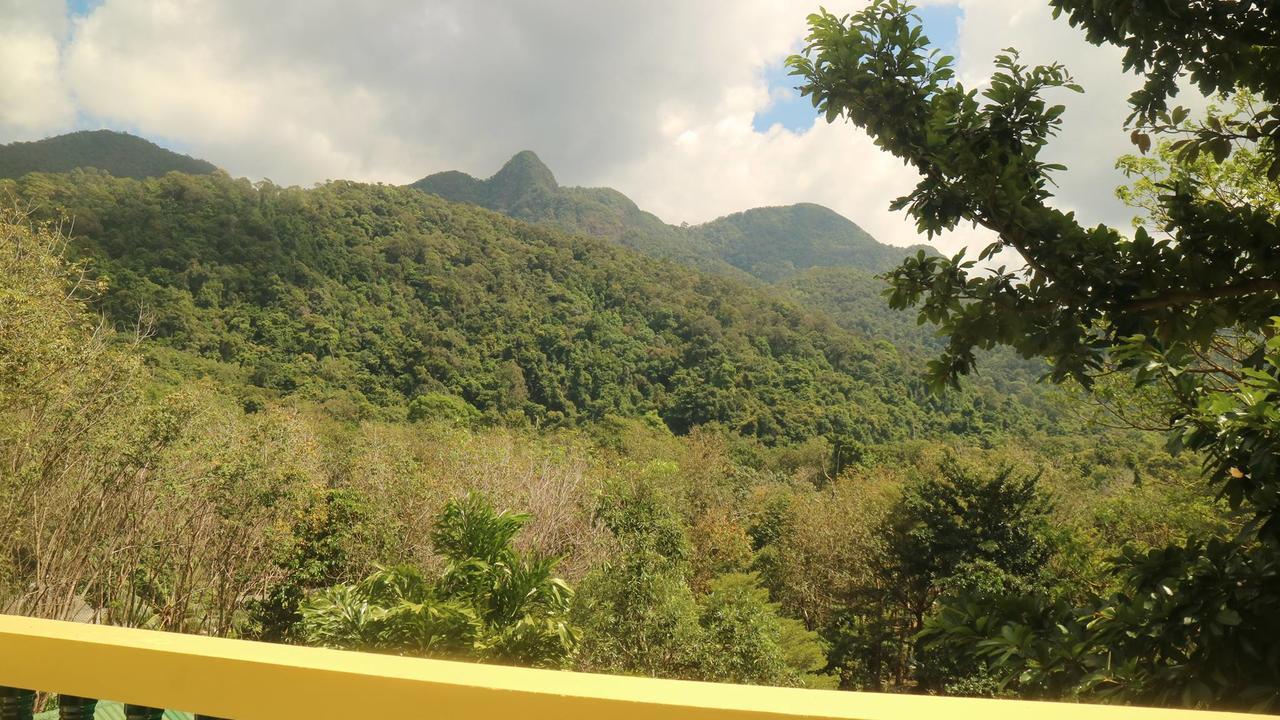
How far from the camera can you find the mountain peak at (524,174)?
119m

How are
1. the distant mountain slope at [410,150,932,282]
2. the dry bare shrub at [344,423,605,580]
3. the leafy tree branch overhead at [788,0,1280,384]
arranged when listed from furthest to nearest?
the distant mountain slope at [410,150,932,282]
the dry bare shrub at [344,423,605,580]
the leafy tree branch overhead at [788,0,1280,384]

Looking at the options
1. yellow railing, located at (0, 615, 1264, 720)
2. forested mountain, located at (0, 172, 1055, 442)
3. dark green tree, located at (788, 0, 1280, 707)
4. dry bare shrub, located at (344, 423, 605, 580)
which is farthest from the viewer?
forested mountain, located at (0, 172, 1055, 442)

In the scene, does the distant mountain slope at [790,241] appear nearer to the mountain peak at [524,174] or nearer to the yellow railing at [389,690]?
the mountain peak at [524,174]

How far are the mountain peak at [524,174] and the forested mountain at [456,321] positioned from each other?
62.2 meters

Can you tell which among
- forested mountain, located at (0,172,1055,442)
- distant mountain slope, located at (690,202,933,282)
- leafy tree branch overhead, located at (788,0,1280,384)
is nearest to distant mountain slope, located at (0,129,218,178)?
forested mountain, located at (0,172,1055,442)

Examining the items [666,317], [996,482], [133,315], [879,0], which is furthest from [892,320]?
[879,0]

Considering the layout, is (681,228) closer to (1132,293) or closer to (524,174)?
(524,174)

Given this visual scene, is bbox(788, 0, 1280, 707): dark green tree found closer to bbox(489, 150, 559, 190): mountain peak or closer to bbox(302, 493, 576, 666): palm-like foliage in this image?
bbox(302, 493, 576, 666): palm-like foliage

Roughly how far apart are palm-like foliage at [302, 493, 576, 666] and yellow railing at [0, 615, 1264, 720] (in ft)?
16.1

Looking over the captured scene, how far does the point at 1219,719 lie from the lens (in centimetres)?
71

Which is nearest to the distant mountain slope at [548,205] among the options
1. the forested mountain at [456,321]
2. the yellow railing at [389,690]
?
the forested mountain at [456,321]

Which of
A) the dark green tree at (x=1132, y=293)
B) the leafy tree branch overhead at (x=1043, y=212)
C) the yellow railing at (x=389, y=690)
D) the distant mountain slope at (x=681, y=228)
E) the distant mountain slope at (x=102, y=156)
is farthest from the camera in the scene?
the distant mountain slope at (x=681, y=228)

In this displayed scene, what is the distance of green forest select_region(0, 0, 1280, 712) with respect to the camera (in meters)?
2.08

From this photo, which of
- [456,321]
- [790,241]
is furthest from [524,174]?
[456,321]
